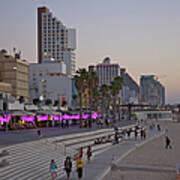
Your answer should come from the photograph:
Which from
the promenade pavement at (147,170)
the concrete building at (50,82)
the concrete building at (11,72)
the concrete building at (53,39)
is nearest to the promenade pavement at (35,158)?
the promenade pavement at (147,170)

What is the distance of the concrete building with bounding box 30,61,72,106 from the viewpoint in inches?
4941

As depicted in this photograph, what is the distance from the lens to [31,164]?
20.0 metres

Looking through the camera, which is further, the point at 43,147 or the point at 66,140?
the point at 66,140

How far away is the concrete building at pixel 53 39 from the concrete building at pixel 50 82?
Answer: 37.2 m

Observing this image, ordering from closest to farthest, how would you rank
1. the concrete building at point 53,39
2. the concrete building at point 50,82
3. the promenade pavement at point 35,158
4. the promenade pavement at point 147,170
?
the promenade pavement at point 35,158 < the promenade pavement at point 147,170 < the concrete building at point 50,82 < the concrete building at point 53,39

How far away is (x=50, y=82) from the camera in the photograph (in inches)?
5000

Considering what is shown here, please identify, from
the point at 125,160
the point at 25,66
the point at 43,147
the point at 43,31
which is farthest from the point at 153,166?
the point at 43,31

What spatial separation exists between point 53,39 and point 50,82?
6021 cm

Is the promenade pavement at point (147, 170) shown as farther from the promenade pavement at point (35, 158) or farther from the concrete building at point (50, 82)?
the concrete building at point (50, 82)

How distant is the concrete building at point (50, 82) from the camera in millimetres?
125500

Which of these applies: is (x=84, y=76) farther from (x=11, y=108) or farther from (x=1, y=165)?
(x=1, y=165)

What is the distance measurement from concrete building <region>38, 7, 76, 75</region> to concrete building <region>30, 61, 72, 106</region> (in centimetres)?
3722

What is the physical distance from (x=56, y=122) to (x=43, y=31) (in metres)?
138

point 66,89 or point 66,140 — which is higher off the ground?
point 66,89
